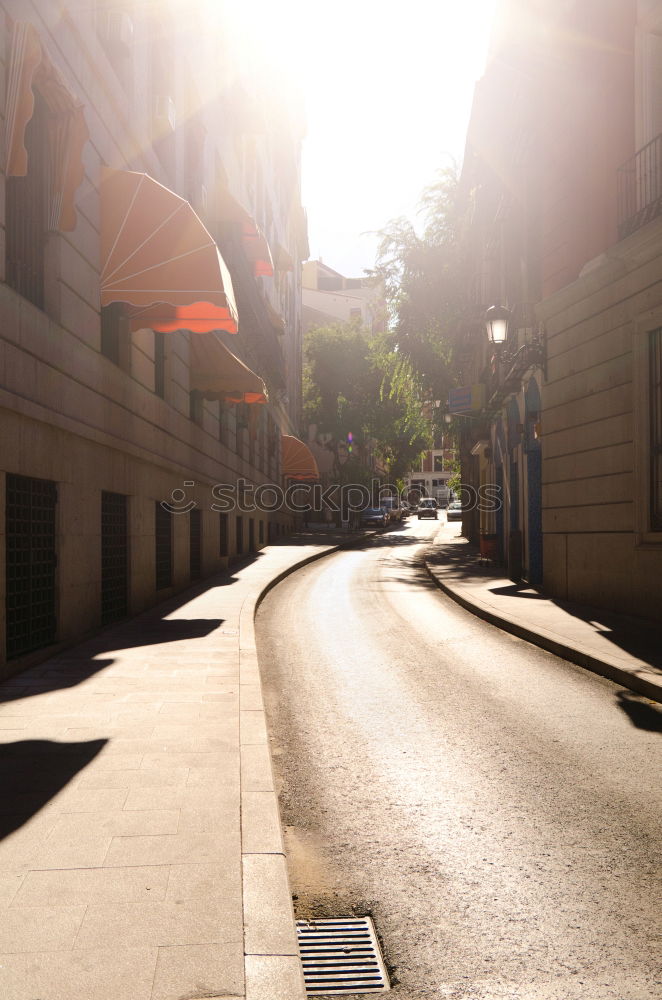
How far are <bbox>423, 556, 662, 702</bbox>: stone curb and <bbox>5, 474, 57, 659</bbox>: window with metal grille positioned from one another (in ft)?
18.5

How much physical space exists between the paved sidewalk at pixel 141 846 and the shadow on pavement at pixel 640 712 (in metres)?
2.87

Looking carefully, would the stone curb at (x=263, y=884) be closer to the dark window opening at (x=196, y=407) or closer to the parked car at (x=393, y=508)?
the dark window opening at (x=196, y=407)

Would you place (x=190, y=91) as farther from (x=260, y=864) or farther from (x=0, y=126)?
(x=260, y=864)

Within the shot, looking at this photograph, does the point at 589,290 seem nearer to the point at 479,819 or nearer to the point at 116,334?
the point at 116,334

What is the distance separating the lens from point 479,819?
4480mm

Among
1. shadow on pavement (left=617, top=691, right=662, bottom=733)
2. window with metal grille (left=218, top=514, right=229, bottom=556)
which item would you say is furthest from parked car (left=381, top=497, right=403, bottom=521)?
shadow on pavement (left=617, top=691, right=662, bottom=733)

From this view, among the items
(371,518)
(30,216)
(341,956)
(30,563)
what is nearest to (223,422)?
(30,216)

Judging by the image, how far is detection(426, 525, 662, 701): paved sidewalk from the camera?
814cm

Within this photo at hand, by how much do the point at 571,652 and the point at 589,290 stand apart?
636 centimetres

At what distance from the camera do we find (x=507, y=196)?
2036cm

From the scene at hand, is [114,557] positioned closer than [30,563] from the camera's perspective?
No

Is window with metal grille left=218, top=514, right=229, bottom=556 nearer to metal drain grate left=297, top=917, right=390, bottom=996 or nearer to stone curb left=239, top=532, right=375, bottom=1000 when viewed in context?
stone curb left=239, top=532, right=375, bottom=1000

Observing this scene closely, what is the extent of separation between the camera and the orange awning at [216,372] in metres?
17.9

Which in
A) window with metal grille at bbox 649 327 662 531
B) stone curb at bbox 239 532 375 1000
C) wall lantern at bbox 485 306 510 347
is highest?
wall lantern at bbox 485 306 510 347
